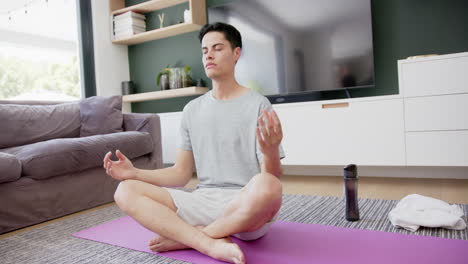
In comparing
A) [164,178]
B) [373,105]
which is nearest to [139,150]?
[164,178]

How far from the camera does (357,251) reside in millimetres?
1312

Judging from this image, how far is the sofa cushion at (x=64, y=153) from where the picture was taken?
203 centimetres

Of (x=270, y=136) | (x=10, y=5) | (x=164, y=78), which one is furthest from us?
(x=164, y=78)

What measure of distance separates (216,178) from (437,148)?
1.88 metres

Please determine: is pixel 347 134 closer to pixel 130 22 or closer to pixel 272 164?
pixel 272 164

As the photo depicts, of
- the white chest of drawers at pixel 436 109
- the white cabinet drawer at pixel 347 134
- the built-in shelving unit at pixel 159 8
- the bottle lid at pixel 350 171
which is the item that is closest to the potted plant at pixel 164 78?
the built-in shelving unit at pixel 159 8

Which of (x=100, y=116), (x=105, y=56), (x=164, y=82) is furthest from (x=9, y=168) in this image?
(x=105, y=56)

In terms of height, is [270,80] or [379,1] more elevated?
[379,1]

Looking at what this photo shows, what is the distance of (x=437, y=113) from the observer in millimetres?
2504

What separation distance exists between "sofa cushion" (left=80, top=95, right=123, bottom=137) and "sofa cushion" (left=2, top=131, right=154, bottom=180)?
1.01 feet

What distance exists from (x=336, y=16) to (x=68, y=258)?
105 inches

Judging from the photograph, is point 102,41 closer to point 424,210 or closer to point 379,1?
point 379,1

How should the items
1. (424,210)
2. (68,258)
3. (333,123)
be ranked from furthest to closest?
(333,123) → (424,210) → (68,258)

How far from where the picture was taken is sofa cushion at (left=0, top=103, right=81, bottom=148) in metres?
2.50
